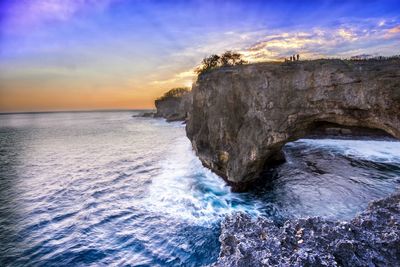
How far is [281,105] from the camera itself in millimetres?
13602

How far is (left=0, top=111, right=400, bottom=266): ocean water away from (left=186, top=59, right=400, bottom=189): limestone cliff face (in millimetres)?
2604

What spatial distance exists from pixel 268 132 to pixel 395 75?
250 inches

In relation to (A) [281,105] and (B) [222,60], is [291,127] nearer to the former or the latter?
(A) [281,105]

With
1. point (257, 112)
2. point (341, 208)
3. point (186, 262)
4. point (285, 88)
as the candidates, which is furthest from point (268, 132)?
point (186, 262)

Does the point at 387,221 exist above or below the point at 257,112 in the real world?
below

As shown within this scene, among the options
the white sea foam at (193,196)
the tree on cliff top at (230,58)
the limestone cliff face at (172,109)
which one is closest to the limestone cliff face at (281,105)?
the white sea foam at (193,196)

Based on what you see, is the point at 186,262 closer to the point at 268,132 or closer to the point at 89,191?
the point at 268,132

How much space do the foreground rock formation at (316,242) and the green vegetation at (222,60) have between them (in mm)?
13457

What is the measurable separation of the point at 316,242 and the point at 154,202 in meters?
10.4

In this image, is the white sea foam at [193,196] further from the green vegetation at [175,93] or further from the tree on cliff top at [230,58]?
the green vegetation at [175,93]

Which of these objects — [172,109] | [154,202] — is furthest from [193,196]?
[172,109]

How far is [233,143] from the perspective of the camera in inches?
630

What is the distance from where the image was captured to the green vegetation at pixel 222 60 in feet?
61.9

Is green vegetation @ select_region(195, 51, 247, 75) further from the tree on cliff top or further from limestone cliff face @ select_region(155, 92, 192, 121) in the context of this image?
limestone cliff face @ select_region(155, 92, 192, 121)
